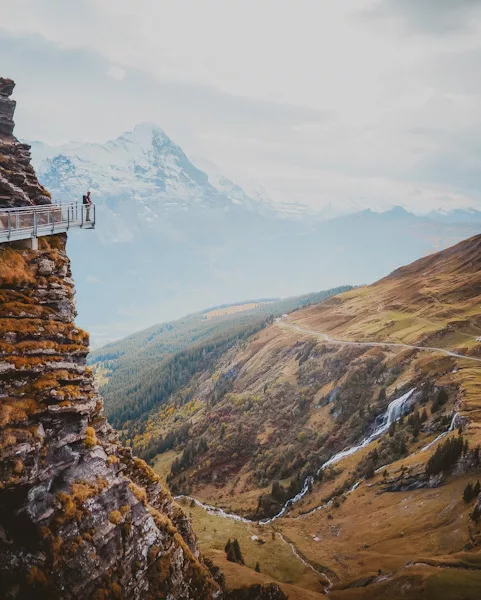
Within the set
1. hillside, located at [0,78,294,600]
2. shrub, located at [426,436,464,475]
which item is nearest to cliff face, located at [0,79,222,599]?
hillside, located at [0,78,294,600]

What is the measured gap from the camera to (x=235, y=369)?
194m

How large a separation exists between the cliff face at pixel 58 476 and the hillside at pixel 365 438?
24.8 metres

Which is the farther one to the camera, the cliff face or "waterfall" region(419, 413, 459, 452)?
"waterfall" region(419, 413, 459, 452)

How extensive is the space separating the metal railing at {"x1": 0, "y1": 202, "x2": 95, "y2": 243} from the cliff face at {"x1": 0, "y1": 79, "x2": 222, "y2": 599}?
123 cm

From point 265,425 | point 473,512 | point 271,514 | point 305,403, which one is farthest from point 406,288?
point 473,512

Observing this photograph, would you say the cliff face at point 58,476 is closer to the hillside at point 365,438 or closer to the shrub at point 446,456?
the hillside at point 365,438

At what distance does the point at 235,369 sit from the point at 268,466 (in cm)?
8744

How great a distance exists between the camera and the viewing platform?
30219 mm

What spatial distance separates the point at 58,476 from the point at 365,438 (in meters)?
82.1

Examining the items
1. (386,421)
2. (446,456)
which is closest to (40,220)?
(446,456)

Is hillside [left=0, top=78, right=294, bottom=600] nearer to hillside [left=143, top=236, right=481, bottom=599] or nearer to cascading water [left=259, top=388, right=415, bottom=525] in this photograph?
hillside [left=143, top=236, right=481, bottom=599]

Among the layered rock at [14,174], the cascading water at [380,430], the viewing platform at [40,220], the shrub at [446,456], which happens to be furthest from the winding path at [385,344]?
the layered rock at [14,174]

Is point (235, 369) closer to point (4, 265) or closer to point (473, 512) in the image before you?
point (473, 512)

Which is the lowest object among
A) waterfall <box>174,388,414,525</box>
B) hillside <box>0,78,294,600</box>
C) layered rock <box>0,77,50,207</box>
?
waterfall <box>174,388,414,525</box>
